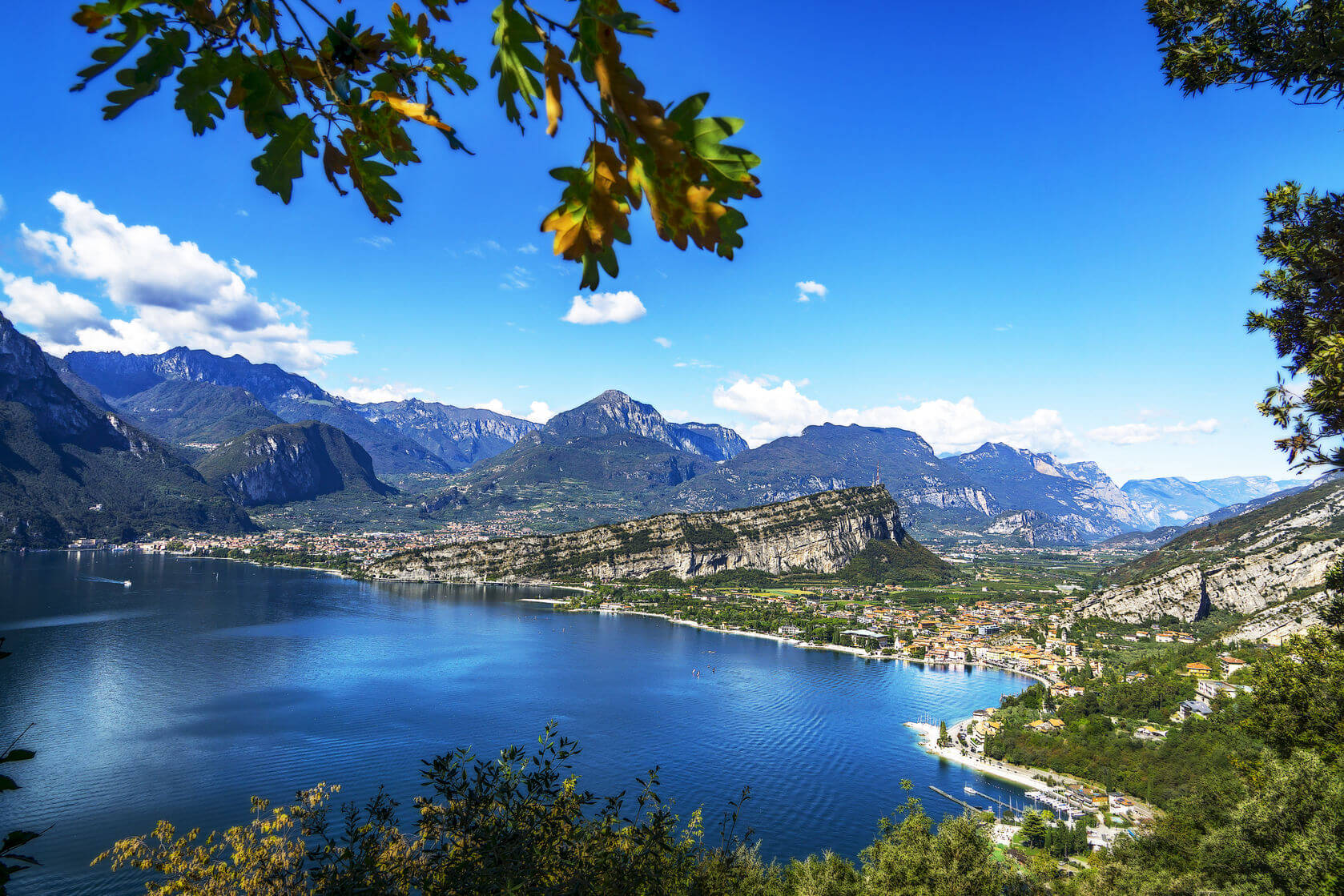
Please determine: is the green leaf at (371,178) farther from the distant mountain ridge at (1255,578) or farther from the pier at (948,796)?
the distant mountain ridge at (1255,578)

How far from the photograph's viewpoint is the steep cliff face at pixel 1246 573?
59.5 meters

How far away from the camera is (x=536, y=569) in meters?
106

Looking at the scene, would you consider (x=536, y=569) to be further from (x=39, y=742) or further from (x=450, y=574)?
(x=39, y=742)

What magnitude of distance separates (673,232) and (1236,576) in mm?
88552

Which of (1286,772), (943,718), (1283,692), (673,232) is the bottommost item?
(943,718)

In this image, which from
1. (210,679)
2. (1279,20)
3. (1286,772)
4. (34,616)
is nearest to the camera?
(1279,20)

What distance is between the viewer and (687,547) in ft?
352

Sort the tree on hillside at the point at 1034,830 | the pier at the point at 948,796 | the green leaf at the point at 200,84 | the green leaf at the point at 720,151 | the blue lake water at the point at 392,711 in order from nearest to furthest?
the green leaf at the point at 720,151 → the green leaf at the point at 200,84 → the tree on hillside at the point at 1034,830 → the blue lake water at the point at 392,711 → the pier at the point at 948,796

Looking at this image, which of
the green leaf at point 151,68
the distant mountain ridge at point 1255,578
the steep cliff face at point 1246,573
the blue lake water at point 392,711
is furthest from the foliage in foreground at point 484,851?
the steep cliff face at point 1246,573

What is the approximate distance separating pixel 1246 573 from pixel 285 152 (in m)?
88.2

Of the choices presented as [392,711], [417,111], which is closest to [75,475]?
[392,711]

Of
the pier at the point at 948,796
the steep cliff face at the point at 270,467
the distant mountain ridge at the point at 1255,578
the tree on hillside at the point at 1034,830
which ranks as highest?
A: the steep cliff face at the point at 270,467

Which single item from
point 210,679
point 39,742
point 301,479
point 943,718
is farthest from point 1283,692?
point 301,479

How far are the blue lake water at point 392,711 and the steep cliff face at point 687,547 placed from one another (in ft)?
117
